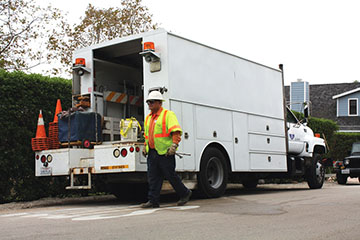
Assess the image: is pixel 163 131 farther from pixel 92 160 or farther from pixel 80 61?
pixel 80 61

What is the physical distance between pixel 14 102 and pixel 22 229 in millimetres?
4734

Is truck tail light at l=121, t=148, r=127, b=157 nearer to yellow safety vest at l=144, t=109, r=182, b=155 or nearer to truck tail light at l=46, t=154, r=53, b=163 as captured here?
yellow safety vest at l=144, t=109, r=182, b=155

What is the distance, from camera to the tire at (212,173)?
948 cm

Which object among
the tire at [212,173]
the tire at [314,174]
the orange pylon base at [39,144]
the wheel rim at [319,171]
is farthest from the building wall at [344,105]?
the orange pylon base at [39,144]

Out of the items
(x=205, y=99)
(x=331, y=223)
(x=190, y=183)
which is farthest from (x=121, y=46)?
(x=331, y=223)

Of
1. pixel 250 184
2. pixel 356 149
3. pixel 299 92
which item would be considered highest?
pixel 299 92

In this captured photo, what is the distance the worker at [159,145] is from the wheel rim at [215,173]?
1.85m

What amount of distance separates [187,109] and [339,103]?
3383 cm

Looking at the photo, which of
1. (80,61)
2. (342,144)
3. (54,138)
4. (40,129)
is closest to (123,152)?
(54,138)

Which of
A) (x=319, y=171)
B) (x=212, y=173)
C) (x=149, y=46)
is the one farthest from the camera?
(x=319, y=171)

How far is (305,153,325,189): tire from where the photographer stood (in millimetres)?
13766

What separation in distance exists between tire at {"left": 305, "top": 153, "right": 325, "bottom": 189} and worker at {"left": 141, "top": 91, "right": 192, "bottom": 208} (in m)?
6.63

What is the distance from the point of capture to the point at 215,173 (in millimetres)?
10039

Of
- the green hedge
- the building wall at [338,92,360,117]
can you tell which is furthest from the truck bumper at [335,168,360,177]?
the building wall at [338,92,360,117]
